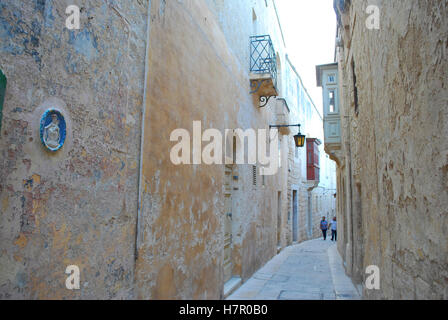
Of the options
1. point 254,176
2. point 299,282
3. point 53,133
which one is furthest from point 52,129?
point 254,176

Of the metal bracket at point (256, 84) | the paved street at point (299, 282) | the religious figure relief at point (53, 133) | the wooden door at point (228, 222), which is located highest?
the metal bracket at point (256, 84)

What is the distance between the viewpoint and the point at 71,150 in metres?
2.52

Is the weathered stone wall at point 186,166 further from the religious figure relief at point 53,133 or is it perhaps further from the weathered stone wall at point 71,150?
the religious figure relief at point 53,133

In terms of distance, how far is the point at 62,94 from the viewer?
7.98 feet

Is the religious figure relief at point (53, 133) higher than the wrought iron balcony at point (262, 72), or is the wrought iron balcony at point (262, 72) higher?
the wrought iron balcony at point (262, 72)

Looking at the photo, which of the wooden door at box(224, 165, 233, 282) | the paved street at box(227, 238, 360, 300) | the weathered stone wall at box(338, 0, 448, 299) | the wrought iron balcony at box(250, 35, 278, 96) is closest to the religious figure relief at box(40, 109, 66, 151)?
the weathered stone wall at box(338, 0, 448, 299)

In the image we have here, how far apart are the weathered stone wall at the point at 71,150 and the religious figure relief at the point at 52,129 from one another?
48 mm

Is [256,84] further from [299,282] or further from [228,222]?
[299,282]

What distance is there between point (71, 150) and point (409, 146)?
9.02 ft

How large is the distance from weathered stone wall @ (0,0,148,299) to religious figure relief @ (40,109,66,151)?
0.16 ft

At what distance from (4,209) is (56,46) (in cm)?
120

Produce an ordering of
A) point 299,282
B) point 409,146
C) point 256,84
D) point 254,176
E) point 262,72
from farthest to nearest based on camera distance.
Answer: point 254,176 < point 256,84 < point 262,72 < point 299,282 < point 409,146

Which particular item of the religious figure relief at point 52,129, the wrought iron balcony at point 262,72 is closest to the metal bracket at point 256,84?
the wrought iron balcony at point 262,72

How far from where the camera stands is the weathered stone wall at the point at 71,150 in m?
Result: 2.03
